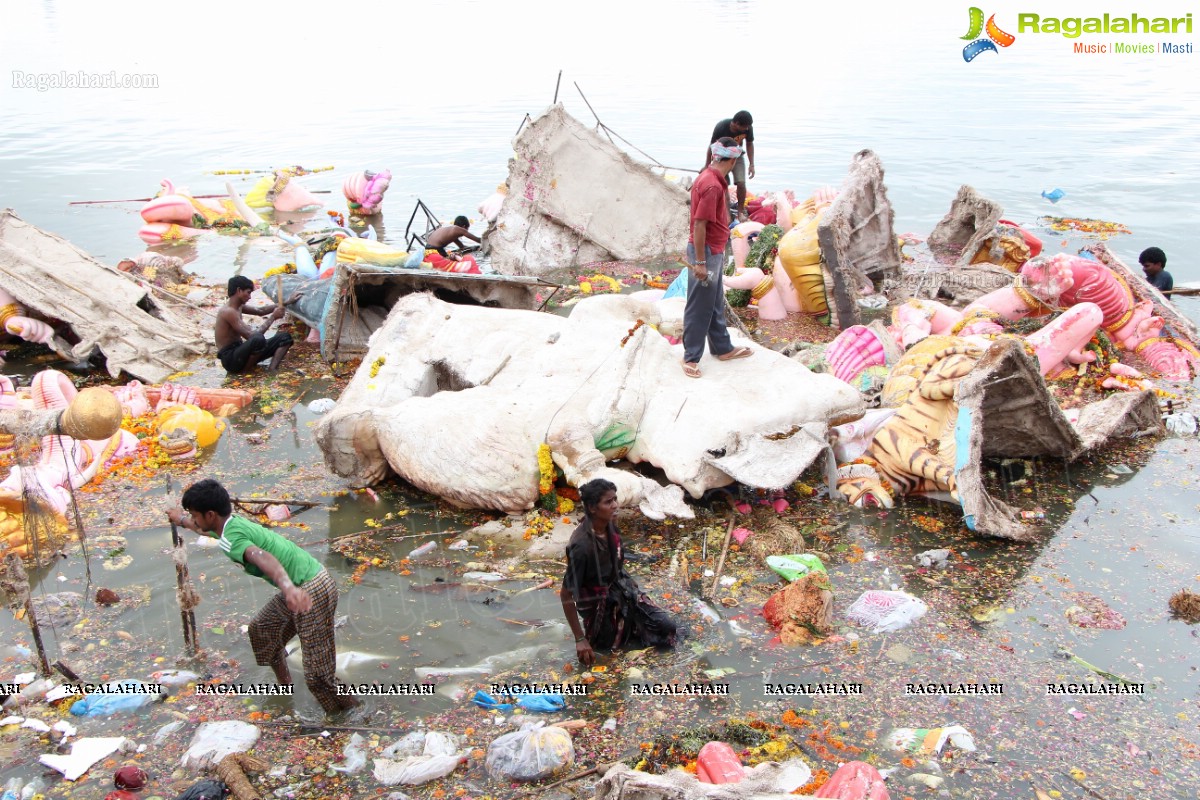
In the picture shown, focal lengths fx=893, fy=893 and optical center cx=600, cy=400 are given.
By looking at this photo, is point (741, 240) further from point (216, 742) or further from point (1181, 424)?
point (216, 742)

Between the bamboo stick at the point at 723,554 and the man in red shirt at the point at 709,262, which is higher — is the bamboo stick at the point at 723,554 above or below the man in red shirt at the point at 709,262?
below

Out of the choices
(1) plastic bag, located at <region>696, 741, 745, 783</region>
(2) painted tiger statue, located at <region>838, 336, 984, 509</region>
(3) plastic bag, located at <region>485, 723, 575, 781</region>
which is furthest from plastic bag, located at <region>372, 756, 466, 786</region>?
(2) painted tiger statue, located at <region>838, 336, 984, 509</region>

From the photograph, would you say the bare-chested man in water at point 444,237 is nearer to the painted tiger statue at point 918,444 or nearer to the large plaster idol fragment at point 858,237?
the large plaster idol fragment at point 858,237

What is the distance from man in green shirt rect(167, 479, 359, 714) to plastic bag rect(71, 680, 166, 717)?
1.89 feet

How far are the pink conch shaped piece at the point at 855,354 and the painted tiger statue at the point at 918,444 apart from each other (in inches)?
44.7

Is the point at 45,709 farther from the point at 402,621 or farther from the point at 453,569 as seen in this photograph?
the point at 453,569

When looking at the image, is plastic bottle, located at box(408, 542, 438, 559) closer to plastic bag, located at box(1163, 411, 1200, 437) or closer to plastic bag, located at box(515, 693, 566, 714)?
plastic bag, located at box(515, 693, 566, 714)


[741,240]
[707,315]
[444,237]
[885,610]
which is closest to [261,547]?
[885,610]

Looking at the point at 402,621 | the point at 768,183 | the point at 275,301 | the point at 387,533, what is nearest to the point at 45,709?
the point at 402,621

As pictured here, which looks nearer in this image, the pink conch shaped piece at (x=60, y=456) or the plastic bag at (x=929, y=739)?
the plastic bag at (x=929, y=739)

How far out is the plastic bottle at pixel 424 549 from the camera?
558 centimetres

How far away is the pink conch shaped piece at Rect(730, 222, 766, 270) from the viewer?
11.0 m

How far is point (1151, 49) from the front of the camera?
110 feet

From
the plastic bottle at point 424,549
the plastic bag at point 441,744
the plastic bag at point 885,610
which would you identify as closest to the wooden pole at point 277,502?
the plastic bottle at point 424,549
